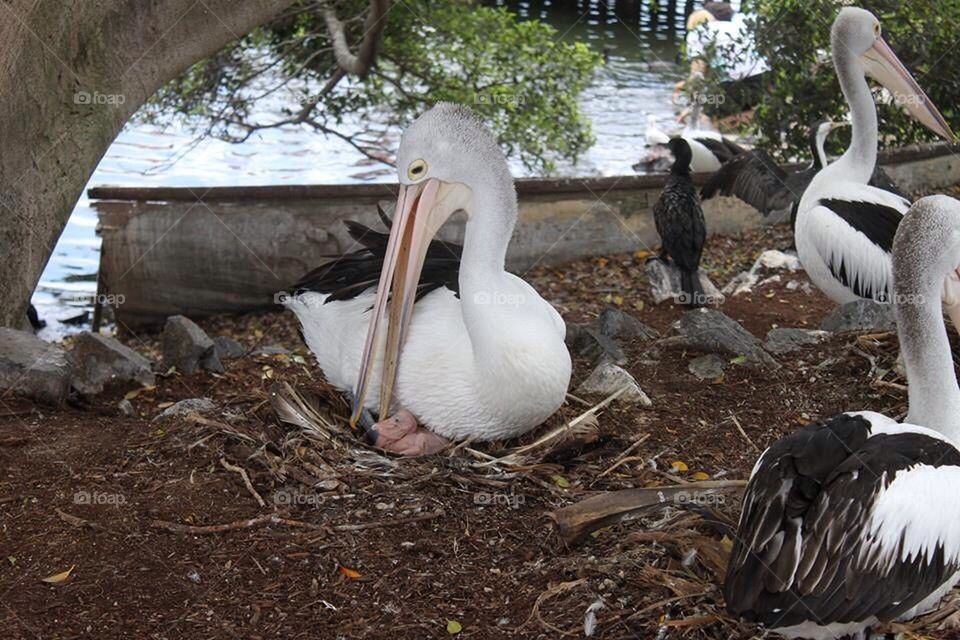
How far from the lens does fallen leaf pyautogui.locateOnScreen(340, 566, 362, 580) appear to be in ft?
11.0

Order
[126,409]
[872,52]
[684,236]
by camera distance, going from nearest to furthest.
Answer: [126,409]
[872,52]
[684,236]

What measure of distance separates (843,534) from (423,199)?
76.9 inches

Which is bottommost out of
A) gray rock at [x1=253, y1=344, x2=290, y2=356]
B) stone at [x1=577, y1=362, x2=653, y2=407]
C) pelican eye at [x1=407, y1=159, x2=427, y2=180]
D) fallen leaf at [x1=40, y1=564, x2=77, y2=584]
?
gray rock at [x1=253, y1=344, x2=290, y2=356]

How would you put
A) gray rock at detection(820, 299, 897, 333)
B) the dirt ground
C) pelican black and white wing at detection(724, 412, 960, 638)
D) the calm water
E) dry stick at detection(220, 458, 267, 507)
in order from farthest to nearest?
the calm water < gray rock at detection(820, 299, 897, 333) < dry stick at detection(220, 458, 267, 507) < the dirt ground < pelican black and white wing at detection(724, 412, 960, 638)

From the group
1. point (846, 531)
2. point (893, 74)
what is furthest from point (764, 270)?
point (846, 531)

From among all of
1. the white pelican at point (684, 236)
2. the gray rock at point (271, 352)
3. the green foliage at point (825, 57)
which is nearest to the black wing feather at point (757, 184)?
the white pelican at point (684, 236)

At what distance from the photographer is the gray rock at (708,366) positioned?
4832mm

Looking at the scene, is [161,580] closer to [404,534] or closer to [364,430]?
[404,534]

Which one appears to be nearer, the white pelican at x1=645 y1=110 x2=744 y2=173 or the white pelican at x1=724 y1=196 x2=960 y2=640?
the white pelican at x1=724 y1=196 x2=960 y2=640

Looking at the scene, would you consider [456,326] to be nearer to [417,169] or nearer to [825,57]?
[417,169]

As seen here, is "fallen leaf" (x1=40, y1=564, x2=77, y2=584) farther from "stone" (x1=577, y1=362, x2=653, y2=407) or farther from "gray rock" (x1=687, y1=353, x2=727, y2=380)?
"gray rock" (x1=687, y1=353, x2=727, y2=380)

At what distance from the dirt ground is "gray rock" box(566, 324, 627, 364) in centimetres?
14

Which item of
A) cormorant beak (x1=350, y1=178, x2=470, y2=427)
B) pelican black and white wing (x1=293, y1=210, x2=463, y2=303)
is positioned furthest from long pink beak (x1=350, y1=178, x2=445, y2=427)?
pelican black and white wing (x1=293, y1=210, x2=463, y2=303)

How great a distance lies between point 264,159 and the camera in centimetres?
1262
